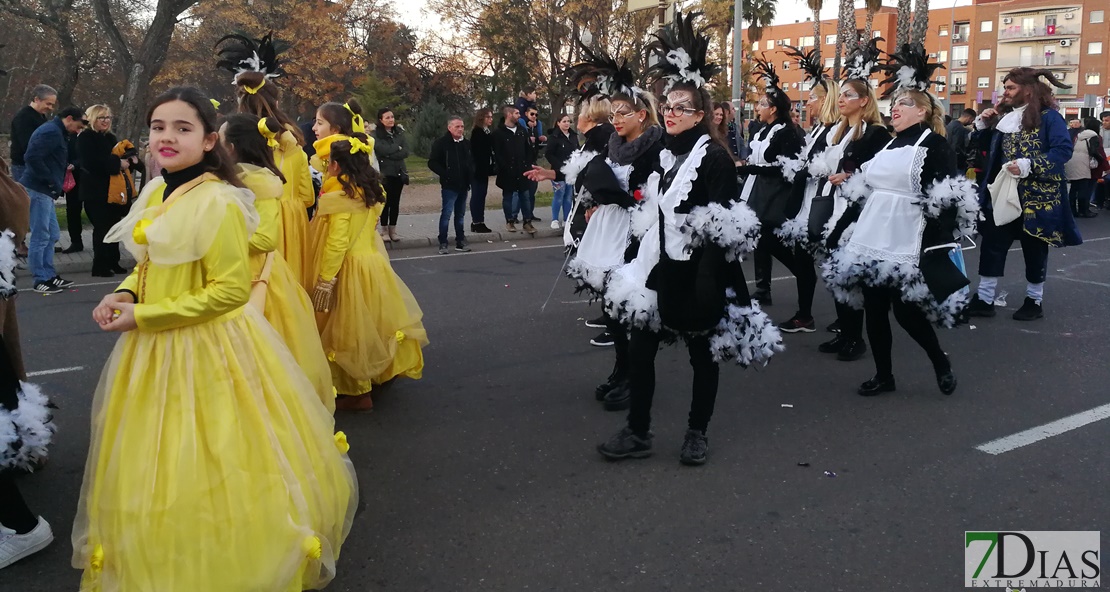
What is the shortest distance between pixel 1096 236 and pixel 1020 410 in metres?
9.95

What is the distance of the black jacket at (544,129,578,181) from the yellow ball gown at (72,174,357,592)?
32.6 ft

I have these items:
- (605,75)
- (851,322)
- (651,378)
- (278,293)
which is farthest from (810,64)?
(278,293)

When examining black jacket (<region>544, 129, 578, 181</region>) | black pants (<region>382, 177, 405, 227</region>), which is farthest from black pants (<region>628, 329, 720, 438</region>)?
black pants (<region>382, 177, 405, 227</region>)

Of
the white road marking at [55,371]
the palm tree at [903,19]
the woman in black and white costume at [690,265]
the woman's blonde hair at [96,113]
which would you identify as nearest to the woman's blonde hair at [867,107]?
the woman in black and white costume at [690,265]

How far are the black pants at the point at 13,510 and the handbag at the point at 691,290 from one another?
2.80m

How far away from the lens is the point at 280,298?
447cm

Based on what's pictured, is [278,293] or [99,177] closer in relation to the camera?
[278,293]

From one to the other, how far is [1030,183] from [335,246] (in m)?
5.92

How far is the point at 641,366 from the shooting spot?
182 inches

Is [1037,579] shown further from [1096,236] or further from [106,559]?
[1096,236]

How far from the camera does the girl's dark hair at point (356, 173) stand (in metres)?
5.20

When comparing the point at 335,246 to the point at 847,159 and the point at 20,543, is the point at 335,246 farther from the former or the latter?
the point at 847,159

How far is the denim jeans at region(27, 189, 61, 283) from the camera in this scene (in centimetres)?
926

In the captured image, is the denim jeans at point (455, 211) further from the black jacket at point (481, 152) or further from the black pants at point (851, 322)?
the black pants at point (851, 322)
